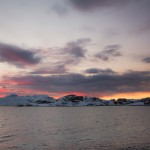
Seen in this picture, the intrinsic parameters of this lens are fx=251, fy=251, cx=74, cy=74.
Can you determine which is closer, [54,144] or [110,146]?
[110,146]

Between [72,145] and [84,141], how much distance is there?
5416mm

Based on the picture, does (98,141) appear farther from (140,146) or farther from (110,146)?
(140,146)

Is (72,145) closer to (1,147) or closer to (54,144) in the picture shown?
(54,144)

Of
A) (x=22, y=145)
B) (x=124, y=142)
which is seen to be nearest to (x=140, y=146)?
(x=124, y=142)

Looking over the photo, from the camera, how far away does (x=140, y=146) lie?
5003 centimetres

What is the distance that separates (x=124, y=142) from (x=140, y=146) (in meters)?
5.71

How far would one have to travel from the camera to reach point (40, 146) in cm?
5244

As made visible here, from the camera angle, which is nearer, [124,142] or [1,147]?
[1,147]

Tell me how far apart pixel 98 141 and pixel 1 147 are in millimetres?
21202

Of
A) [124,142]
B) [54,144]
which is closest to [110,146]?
[124,142]

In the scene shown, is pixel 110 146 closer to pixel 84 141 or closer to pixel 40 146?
pixel 84 141

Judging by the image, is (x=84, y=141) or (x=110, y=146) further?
(x=84, y=141)

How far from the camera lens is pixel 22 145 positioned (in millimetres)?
54062

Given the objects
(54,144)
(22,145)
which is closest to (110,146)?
(54,144)
